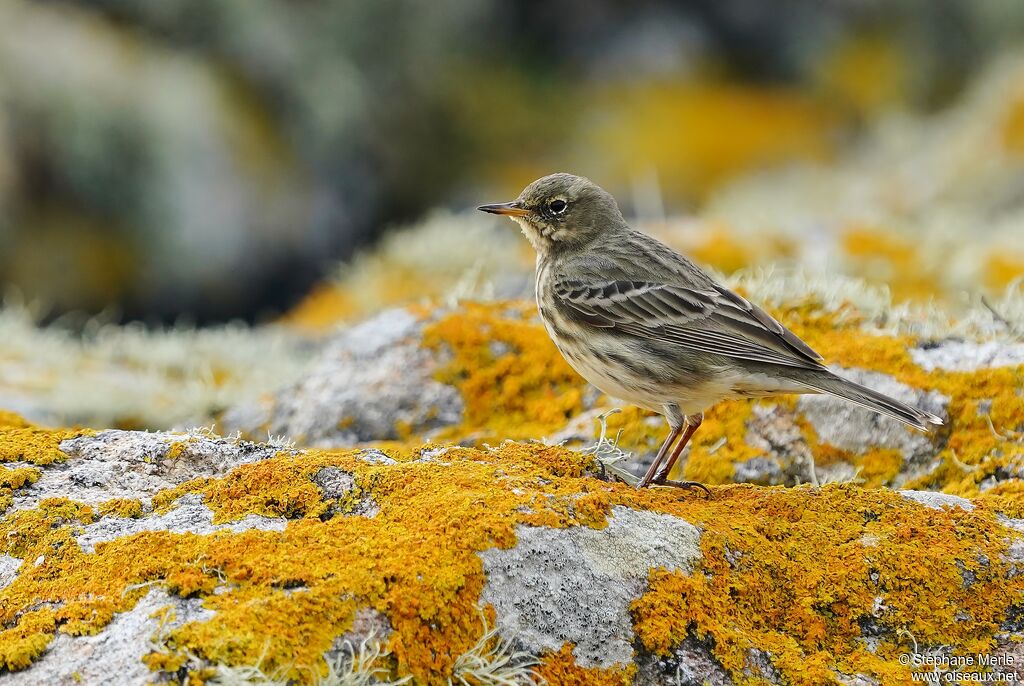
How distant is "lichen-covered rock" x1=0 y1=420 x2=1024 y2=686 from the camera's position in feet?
11.0

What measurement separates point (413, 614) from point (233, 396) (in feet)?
15.4

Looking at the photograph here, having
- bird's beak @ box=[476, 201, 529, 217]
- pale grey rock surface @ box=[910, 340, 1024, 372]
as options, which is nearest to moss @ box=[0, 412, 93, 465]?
bird's beak @ box=[476, 201, 529, 217]

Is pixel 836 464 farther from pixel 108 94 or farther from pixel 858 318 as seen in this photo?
pixel 108 94

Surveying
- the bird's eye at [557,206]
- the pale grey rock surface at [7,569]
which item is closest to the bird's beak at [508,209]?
the bird's eye at [557,206]

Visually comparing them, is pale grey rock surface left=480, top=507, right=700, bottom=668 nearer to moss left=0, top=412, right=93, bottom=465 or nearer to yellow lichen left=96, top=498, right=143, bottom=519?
yellow lichen left=96, top=498, right=143, bottom=519

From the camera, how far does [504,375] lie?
6.79 meters

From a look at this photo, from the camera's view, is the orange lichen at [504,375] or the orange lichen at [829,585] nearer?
the orange lichen at [829,585]

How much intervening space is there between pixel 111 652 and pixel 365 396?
3.58m

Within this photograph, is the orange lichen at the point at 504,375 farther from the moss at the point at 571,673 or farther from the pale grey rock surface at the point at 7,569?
the pale grey rock surface at the point at 7,569

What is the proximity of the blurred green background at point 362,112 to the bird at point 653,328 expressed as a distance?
782 centimetres

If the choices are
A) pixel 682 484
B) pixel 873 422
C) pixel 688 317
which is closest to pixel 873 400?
pixel 873 422

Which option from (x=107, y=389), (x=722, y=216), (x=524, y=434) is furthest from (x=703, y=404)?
(x=722, y=216)

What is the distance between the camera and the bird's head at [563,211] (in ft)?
21.4

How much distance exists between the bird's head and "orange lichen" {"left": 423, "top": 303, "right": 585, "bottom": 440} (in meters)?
0.74
